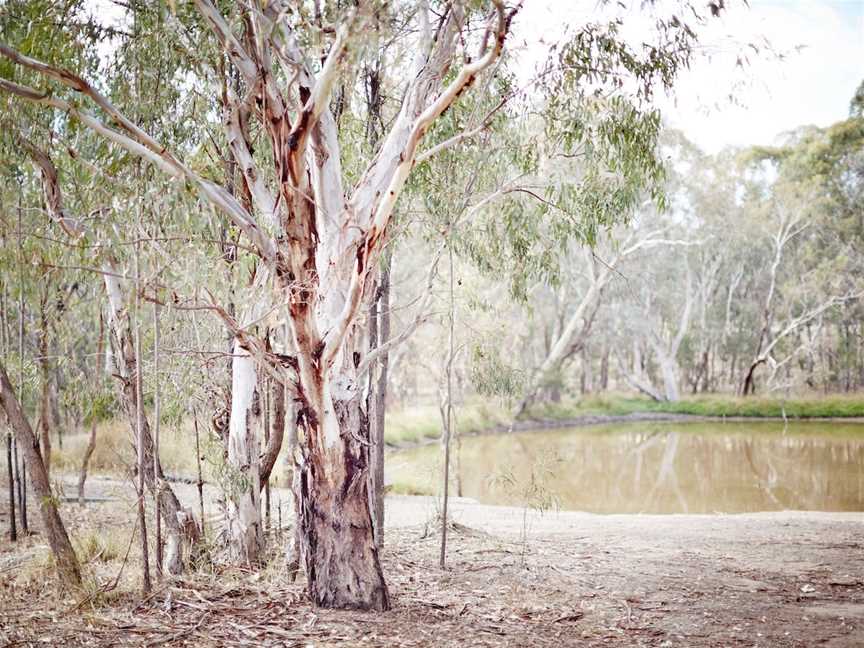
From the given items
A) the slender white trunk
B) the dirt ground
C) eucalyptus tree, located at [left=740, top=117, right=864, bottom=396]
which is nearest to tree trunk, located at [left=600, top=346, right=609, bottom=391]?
the slender white trunk

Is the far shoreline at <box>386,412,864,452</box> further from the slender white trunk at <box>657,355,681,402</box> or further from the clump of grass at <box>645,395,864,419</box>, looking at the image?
the slender white trunk at <box>657,355,681,402</box>

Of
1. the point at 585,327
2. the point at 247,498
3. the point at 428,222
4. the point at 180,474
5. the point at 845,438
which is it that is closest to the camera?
the point at 247,498

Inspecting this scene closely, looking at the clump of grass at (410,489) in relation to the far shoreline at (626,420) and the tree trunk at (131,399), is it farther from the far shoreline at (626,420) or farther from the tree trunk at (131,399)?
the far shoreline at (626,420)

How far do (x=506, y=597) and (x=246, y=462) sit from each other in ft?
5.61

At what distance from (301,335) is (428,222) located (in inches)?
80.6

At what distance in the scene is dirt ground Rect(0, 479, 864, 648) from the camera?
12.1 feet

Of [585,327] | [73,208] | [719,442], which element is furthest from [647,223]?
[73,208]

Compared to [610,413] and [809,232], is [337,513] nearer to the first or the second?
[610,413]

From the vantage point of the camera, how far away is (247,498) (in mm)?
4984

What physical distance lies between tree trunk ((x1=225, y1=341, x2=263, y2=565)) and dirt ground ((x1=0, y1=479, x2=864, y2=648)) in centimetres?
21

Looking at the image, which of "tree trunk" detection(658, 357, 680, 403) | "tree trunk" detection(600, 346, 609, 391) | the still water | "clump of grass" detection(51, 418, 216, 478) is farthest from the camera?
"tree trunk" detection(600, 346, 609, 391)

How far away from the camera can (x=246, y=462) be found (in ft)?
16.4

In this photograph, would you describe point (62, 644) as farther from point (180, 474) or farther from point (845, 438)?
point (845, 438)

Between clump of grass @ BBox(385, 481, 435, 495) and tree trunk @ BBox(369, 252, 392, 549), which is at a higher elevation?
tree trunk @ BBox(369, 252, 392, 549)
